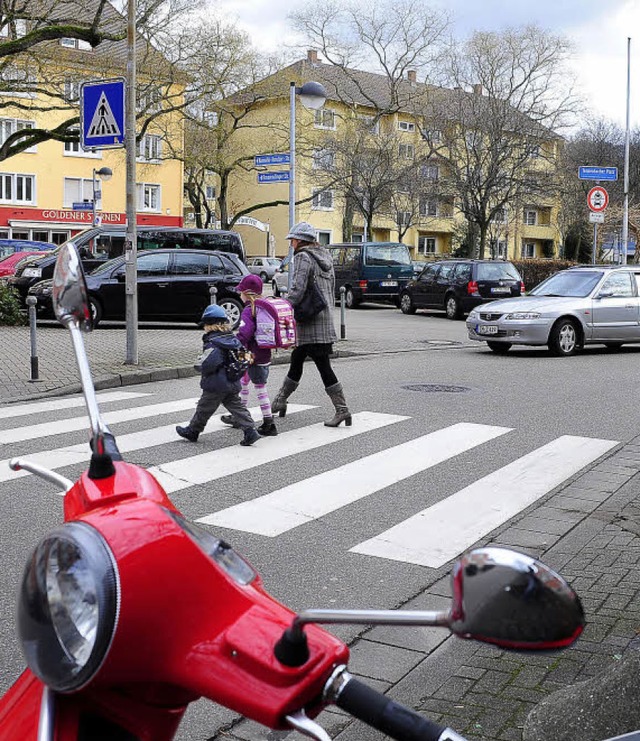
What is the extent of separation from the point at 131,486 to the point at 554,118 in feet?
161

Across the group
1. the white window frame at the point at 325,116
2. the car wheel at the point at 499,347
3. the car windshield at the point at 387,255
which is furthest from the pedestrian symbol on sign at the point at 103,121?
the white window frame at the point at 325,116

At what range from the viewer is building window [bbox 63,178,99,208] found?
58438 millimetres

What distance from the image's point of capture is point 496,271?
28.3 meters

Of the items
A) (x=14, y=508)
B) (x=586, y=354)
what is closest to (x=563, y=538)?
(x=14, y=508)

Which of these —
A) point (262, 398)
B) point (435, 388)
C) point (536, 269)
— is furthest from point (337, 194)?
point (262, 398)

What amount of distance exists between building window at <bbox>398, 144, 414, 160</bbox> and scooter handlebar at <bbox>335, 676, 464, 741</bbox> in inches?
2149

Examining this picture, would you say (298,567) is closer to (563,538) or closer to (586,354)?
(563,538)

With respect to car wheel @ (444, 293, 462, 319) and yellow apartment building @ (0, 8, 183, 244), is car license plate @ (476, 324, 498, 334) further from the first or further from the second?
yellow apartment building @ (0, 8, 183, 244)

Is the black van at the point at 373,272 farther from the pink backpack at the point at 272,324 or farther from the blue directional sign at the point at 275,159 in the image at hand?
the pink backpack at the point at 272,324

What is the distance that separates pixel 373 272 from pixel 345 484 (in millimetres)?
24634

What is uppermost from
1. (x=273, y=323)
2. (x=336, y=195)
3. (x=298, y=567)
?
(x=336, y=195)

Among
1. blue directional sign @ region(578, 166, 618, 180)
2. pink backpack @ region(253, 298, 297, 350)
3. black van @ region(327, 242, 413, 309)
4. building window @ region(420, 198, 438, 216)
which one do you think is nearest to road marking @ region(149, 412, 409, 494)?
pink backpack @ region(253, 298, 297, 350)

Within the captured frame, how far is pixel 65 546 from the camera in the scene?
141cm

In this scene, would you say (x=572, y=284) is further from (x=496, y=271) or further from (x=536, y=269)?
(x=536, y=269)
